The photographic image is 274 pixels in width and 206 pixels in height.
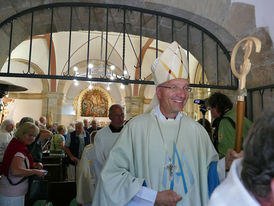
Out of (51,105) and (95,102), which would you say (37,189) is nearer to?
(51,105)

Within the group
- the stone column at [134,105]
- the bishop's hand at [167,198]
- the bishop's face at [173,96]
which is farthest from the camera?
→ the stone column at [134,105]

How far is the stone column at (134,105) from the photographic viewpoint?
14.1 m

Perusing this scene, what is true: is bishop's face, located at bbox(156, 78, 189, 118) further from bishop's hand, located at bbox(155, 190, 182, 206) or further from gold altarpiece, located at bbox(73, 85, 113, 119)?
gold altarpiece, located at bbox(73, 85, 113, 119)

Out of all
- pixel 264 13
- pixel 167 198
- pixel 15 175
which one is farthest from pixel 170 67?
pixel 15 175

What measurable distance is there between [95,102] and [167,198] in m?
15.5

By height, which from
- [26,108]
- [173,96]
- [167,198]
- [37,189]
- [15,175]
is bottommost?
[37,189]

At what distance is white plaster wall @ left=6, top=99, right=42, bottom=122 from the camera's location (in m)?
14.2

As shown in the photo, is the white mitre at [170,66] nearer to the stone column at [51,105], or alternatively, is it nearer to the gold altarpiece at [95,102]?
the stone column at [51,105]

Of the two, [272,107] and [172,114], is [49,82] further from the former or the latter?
[272,107]

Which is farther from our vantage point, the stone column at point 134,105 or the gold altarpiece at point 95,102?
the gold altarpiece at point 95,102

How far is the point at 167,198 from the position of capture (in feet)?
4.69

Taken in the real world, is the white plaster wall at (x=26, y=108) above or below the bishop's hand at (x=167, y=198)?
above

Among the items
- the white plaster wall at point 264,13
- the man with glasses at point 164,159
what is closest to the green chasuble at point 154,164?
the man with glasses at point 164,159

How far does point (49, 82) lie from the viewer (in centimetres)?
1366
